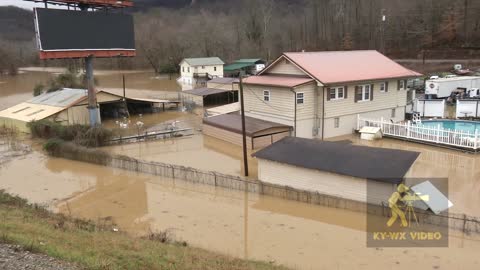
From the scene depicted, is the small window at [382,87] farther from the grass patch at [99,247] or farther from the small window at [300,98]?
the grass patch at [99,247]

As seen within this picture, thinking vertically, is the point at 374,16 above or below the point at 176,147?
above

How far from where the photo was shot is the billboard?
26641 millimetres

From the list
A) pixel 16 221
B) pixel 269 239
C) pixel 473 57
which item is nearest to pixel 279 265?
pixel 269 239

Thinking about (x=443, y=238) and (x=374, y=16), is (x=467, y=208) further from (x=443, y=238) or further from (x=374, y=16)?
(x=374, y=16)

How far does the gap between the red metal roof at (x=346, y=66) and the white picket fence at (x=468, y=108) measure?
4392 mm

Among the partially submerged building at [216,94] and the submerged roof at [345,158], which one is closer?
the submerged roof at [345,158]

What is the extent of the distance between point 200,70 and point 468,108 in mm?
50168

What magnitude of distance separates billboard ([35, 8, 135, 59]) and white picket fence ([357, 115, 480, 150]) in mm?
18817

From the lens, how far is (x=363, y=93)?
2969 centimetres

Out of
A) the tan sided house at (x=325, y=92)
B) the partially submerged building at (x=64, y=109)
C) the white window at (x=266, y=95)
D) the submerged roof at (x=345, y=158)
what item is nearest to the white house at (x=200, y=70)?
the partially submerged building at (x=64, y=109)

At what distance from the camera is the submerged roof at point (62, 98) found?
117 ft

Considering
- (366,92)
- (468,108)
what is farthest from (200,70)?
(468,108)

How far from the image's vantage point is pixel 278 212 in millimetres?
16484

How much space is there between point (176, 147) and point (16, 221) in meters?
15.8
